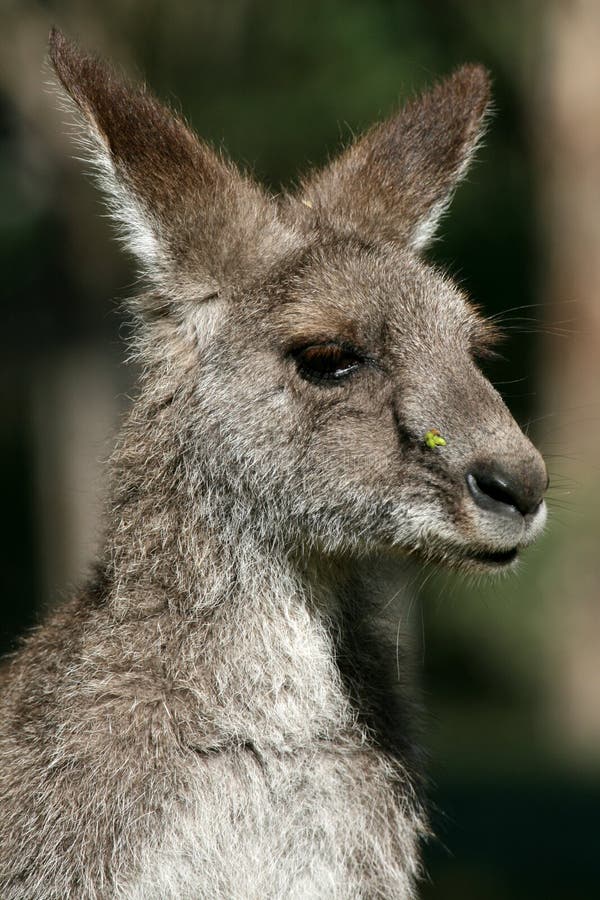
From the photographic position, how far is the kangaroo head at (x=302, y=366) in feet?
15.1

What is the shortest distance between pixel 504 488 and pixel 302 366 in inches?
35.0

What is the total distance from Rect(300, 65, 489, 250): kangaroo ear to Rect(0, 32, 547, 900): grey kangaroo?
43 cm

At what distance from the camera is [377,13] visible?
46.2 ft

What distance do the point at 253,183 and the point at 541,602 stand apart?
1171 centimetres

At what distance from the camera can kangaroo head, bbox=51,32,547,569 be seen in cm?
459

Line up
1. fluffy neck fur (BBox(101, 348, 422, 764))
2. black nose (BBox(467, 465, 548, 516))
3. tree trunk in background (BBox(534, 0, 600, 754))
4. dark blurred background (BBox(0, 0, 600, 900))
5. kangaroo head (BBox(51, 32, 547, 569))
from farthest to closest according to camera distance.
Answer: tree trunk in background (BBox(534, 0, 600, 754))
dark blurred background (BBox(0, 0, 600, 900))
fluffy neck fur (BBox(101, 348, 422, 764))
kangaroo head (BBox(51, 32, 547, 569))
black nose (BBox(467, 465, 548, 516))

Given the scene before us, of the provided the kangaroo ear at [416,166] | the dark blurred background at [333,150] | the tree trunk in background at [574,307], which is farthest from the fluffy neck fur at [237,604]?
the tree trunk in background at [574,307]

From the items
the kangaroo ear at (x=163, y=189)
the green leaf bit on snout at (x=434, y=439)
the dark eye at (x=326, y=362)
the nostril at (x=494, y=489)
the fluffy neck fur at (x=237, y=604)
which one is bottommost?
the fluffy neck fur at (x=237, y=604)

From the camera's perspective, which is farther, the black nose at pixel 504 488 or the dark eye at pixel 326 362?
the dark eye at pixel 326 362

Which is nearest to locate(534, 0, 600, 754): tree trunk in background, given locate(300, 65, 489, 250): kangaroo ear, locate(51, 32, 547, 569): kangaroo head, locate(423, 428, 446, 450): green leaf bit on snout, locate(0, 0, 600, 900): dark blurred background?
locate(0, 0, 600, 900): dark blurred background

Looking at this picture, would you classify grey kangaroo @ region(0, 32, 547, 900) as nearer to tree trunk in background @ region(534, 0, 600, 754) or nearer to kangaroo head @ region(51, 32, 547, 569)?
kangaroo head @ region(51, 32, 547, 569)

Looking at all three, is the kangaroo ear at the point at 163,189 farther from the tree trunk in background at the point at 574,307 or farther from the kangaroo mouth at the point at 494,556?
the tree trunk in background at the point at 574,307

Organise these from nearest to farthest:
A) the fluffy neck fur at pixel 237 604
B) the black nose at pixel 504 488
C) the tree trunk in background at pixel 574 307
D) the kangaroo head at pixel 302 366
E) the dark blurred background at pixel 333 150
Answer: the black nose at pixel 504 488 < the kangaroo head at pixel 302 366 < the fluffy neck fur at pixel 237 604 < the dark blurred background at pixel 333 150 < the tree trunk in background at pixel 574 307

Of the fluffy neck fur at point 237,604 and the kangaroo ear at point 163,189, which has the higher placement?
the kangaroo ear at point 163,189
